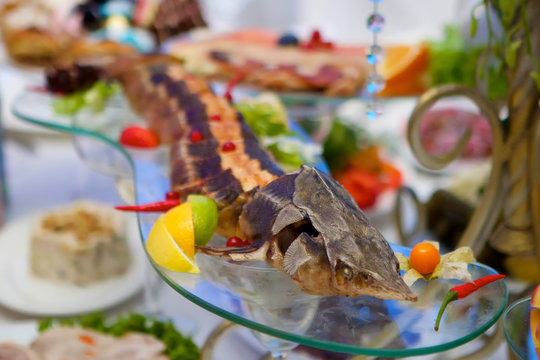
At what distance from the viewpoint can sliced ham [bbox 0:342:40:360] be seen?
97 cm

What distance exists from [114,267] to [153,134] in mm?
465

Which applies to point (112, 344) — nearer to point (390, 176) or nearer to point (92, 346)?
point (92, 346)

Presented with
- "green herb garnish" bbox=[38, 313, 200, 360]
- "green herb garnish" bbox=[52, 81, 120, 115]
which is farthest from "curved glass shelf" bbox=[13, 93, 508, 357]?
"green herb garnish" bbox=[52, 81, 120, 115]

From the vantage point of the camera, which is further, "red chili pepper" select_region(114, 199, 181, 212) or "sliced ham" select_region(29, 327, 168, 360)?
"sliced ham" select_region(29, 327, 168, 360)

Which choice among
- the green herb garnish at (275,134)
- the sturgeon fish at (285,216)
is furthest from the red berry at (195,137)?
the green herb garnish at (275,134)

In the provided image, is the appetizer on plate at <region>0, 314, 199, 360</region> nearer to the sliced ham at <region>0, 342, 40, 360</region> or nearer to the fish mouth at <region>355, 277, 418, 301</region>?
the sliced ham at <region>0, 342, 40, 360</region>

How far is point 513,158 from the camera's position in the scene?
3.01 feet

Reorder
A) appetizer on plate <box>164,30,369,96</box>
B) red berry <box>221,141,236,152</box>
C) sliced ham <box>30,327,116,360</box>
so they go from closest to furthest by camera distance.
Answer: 1. red berry <box>221,141,236,152</box>
2. sliced ham <box>30,327,116,360</box>
3. appetizer on plate <box>164,30,369,96</box>

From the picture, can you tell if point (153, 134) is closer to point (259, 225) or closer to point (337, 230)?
point (259, 225)

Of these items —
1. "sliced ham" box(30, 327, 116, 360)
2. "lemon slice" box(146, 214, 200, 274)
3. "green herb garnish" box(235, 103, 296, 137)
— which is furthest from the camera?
"green herb garnish" box(235, 103, 296, 137)

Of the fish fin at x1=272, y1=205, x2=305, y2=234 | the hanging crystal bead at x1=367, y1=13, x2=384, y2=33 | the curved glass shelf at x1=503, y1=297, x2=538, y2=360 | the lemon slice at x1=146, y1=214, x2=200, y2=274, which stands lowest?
the curved glass shelf at x1=503, y1=297, x2=538, y2=360

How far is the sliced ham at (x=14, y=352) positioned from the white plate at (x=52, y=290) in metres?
0.36

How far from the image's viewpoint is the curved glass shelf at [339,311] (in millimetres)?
599

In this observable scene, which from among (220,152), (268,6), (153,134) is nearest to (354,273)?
(220,152)
